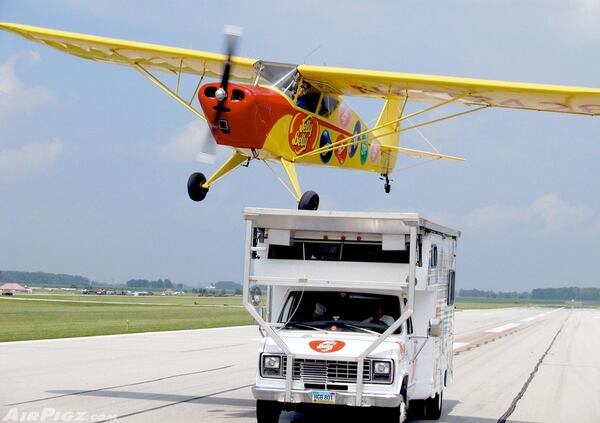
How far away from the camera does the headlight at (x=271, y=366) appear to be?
1102cm

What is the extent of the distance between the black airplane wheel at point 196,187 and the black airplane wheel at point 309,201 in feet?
7.16

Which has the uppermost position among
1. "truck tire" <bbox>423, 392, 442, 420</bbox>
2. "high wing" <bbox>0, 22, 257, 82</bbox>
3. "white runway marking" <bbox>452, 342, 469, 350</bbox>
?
"high wing" <bbox>0, 22, 257, 82</bbox>

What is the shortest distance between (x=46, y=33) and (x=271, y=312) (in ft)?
47.3

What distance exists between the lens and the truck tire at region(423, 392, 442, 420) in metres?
13.4

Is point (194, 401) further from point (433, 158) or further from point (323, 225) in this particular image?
point (433, 158)

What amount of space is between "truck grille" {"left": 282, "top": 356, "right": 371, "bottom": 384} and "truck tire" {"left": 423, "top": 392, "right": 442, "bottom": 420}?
2.85 meters

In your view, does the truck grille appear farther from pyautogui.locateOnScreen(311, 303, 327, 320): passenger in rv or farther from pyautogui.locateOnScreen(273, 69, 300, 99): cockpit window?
pyautogui.locateOnScreen(273, 69, 300, 99): cockpit window

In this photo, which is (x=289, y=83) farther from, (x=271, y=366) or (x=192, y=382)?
(x=271, y=366)

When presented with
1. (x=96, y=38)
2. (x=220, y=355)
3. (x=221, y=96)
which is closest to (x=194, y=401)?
(x=221, y=96)

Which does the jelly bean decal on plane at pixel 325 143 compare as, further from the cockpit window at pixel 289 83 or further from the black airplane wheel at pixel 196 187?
the black airplane wheel at pixel 196 187

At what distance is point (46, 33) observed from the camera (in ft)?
79.0

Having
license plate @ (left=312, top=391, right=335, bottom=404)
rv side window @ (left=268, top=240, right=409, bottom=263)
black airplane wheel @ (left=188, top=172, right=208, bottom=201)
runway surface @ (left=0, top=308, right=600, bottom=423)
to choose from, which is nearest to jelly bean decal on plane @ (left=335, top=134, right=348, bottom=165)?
black airplane wheel @ (left=188, top=172, right=208, bottom=201)

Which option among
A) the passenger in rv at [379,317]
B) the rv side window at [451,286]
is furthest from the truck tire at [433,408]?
the passenger in rv at [379,317]

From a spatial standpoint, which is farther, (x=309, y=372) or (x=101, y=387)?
(x=101, y=387)
